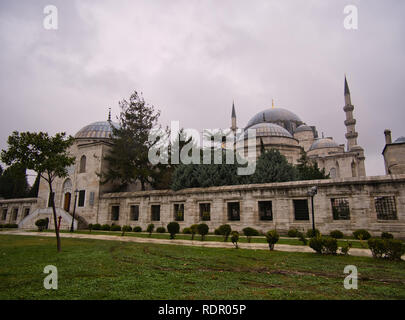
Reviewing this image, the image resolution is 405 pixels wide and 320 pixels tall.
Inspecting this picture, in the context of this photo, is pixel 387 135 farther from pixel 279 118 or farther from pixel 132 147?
pixel 132 147

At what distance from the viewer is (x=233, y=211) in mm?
19531

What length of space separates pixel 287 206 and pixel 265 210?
5.57 ft

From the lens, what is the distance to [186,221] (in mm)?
20844

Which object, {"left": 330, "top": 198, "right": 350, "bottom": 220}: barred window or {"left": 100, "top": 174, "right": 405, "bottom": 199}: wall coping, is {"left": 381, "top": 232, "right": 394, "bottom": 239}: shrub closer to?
{"left": 330, "top": 198, "right": 350, "bottom": 220}: barred window

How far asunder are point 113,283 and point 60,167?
25.4ft

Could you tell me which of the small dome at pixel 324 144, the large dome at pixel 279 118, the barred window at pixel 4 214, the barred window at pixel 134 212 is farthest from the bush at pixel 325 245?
the large dome at pixel 279 118

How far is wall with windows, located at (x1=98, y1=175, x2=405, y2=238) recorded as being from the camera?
48.1 feet

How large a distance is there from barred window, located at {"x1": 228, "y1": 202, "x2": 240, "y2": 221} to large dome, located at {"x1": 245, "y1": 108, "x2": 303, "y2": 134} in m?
36.5

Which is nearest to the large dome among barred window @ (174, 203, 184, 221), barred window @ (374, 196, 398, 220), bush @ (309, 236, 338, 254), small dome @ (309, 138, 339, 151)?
small dome @ (309, 138, 339, 151)

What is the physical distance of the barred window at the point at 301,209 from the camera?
16.7 meters

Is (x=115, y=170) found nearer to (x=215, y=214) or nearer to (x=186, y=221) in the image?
(x=186, y=221)

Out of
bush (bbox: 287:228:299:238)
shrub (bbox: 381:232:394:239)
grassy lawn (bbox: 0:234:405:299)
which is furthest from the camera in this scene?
bush (bbox: 287:228:299:238)

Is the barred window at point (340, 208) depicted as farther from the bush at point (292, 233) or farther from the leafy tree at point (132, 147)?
the leafy tree at point (132, 147)
